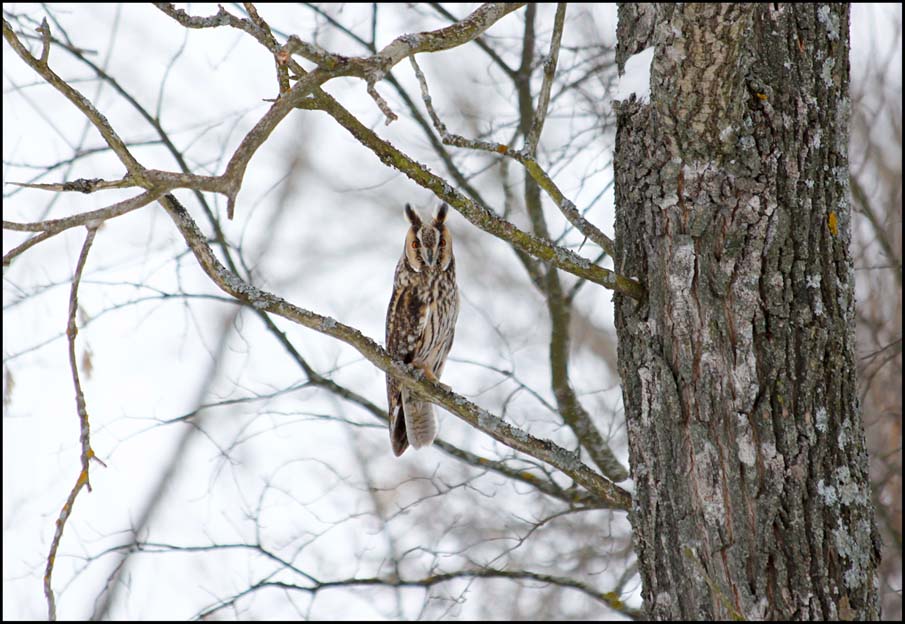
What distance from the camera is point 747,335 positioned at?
206cm

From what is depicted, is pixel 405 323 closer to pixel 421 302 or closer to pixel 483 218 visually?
pixel 421 302

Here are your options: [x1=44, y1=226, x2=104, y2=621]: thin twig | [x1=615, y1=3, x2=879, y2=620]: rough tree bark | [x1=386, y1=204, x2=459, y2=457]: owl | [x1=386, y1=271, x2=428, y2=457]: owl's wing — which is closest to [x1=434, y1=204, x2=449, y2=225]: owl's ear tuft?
[x1=386, y1=204, x2=459, y2=457]: owl

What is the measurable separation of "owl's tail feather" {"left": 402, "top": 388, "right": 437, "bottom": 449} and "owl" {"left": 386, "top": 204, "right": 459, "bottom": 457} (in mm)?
134

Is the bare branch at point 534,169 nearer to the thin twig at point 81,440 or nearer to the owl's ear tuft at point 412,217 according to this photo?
the thin twig at point 81,440

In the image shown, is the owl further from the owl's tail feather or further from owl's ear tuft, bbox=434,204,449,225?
the owl's tail feather

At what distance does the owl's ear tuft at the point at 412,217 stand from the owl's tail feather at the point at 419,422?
849 mm

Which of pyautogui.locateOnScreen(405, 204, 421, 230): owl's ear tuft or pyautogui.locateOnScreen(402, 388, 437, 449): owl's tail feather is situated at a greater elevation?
pyautogui.locateOnScreen(405, 204, 421, 230): owl's ear tuft

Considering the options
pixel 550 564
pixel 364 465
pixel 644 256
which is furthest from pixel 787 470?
pixel 364 465

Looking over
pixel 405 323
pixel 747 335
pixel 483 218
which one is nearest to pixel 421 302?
pixel 405 323

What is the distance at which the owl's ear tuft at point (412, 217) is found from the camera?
4.61m

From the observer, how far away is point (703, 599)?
79.4 inches

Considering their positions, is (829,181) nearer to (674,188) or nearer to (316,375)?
(674,188)

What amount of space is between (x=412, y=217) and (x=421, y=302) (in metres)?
0.43

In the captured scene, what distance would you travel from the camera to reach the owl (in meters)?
4.59
